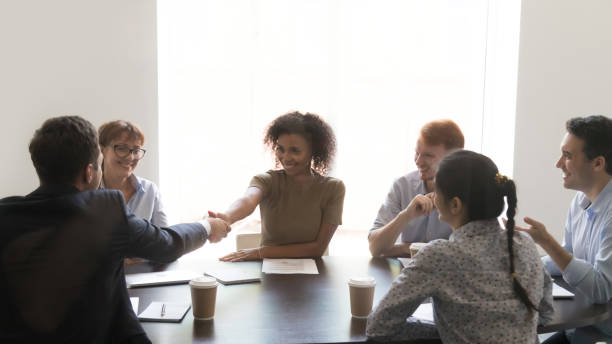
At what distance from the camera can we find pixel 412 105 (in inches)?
172

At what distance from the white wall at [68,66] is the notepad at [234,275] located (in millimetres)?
1845

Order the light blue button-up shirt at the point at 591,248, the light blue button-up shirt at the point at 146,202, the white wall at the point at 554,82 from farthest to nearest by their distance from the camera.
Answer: the white wall at the point at 554,82, the light blue button-up shirt at the point at 146,202, the light blue button-up shirt at the point at 591,248

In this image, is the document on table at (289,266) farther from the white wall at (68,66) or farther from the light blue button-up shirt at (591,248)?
the white wall at (68,66)

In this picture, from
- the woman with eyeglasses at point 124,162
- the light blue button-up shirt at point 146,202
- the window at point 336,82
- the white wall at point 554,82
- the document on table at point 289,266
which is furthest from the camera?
the window at point 336,82

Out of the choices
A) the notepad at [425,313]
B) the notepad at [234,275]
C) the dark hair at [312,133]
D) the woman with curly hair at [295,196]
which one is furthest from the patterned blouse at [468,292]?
the dark hair at [312,133]

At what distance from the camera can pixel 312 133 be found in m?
2.75

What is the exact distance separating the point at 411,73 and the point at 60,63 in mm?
2790

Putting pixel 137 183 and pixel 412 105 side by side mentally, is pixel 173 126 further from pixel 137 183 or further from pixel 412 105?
pixel 412 105

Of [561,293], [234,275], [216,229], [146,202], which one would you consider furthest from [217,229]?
[561,293]

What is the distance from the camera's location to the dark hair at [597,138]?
2023mm

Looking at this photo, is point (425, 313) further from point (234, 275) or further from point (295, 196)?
point (295, 196)

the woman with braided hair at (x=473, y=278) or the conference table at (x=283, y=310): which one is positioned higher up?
the woman with braided hair at (x=473, y=278)

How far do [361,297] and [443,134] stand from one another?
1.27 metres

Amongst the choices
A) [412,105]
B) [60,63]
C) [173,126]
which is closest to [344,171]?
[412,105]
